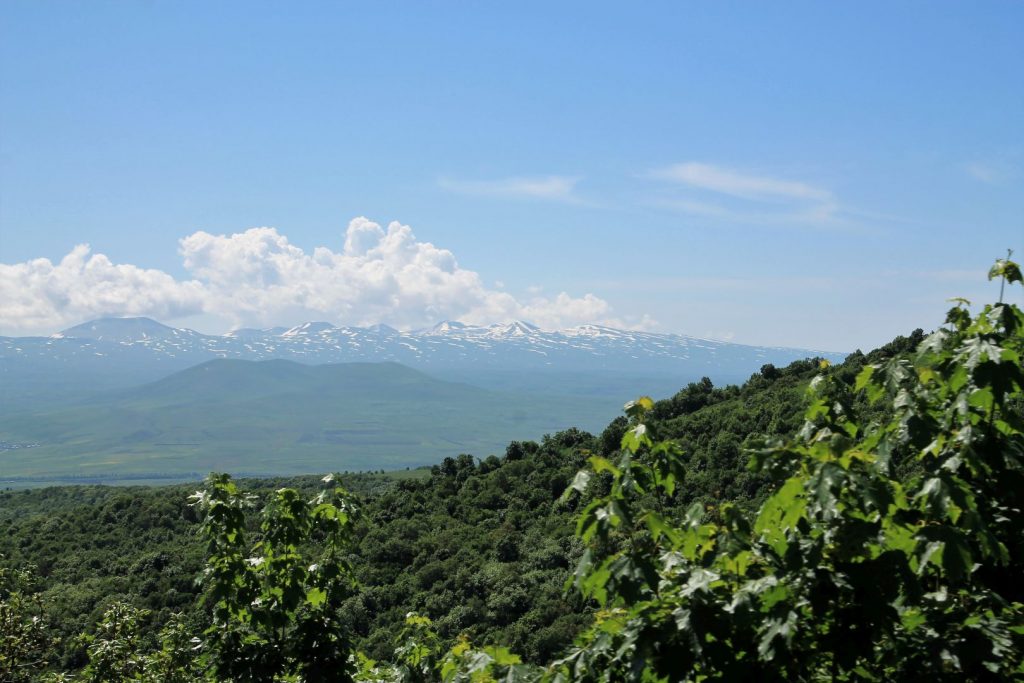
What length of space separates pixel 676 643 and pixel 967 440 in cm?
189

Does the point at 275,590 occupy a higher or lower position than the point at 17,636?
higher

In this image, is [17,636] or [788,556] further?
[17,636]

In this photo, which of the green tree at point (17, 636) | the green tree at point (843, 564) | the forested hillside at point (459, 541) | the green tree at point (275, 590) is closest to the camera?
the green tree at point (843, 564)

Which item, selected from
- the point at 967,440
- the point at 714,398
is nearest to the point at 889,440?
the point at 967,440

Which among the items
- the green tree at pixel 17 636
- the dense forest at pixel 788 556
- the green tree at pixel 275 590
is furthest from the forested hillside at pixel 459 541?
the dense forest at pixel 788 556

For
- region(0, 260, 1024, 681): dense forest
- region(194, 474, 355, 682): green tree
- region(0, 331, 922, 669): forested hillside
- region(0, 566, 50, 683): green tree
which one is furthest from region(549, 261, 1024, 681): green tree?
region(0, 331, 922, 669): forested hillside

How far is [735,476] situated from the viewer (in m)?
33.7

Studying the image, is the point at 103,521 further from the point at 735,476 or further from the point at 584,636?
the point at 584,636

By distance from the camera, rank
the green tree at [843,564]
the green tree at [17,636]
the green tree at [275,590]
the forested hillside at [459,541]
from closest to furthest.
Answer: the green tree at [843,564] < the green tree at [275,590] < the green tree at [17,636] < the forested hillside at [459,541]

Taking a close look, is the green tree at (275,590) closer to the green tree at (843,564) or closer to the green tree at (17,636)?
the green tree at (843,564)

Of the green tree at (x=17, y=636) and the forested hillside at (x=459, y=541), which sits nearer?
the green tree at (x=17, y=636)

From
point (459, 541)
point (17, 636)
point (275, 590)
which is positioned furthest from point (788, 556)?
point (459, 541)

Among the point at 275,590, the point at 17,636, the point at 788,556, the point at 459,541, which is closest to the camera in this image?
the point at 788,556

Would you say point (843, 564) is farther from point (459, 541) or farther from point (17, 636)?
point (459, 541)
